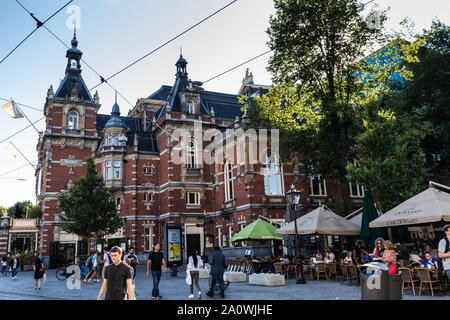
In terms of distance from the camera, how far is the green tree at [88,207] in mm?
25844

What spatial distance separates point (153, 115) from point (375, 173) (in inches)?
1221

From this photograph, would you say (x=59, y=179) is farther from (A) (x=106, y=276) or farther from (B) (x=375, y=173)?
(A) (x=106, y=276)

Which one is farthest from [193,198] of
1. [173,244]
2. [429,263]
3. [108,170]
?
[429,263]

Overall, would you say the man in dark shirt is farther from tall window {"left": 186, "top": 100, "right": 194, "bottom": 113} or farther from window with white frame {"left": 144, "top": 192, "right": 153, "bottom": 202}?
tall window {"left": 186, "top": 100, "right": 194, "bottom": 113}

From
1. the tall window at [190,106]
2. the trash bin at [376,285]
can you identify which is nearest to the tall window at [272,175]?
the tall window at [190,106]

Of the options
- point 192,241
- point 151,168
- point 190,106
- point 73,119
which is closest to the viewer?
point 192,241

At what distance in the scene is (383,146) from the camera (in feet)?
55.1

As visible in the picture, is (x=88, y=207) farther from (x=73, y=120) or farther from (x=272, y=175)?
(x=73, y=120)

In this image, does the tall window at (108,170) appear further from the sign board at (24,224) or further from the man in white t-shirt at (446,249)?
the man in white t-shirt at (446,249)

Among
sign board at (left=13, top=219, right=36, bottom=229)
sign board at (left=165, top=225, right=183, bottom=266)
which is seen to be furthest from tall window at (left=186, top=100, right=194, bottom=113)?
sign board at (left=13, top=219, right=36, bottom=229)

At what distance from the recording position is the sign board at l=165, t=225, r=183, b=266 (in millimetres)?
21359

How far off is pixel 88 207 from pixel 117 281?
Result: 71.8ft

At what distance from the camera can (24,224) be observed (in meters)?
38.6
